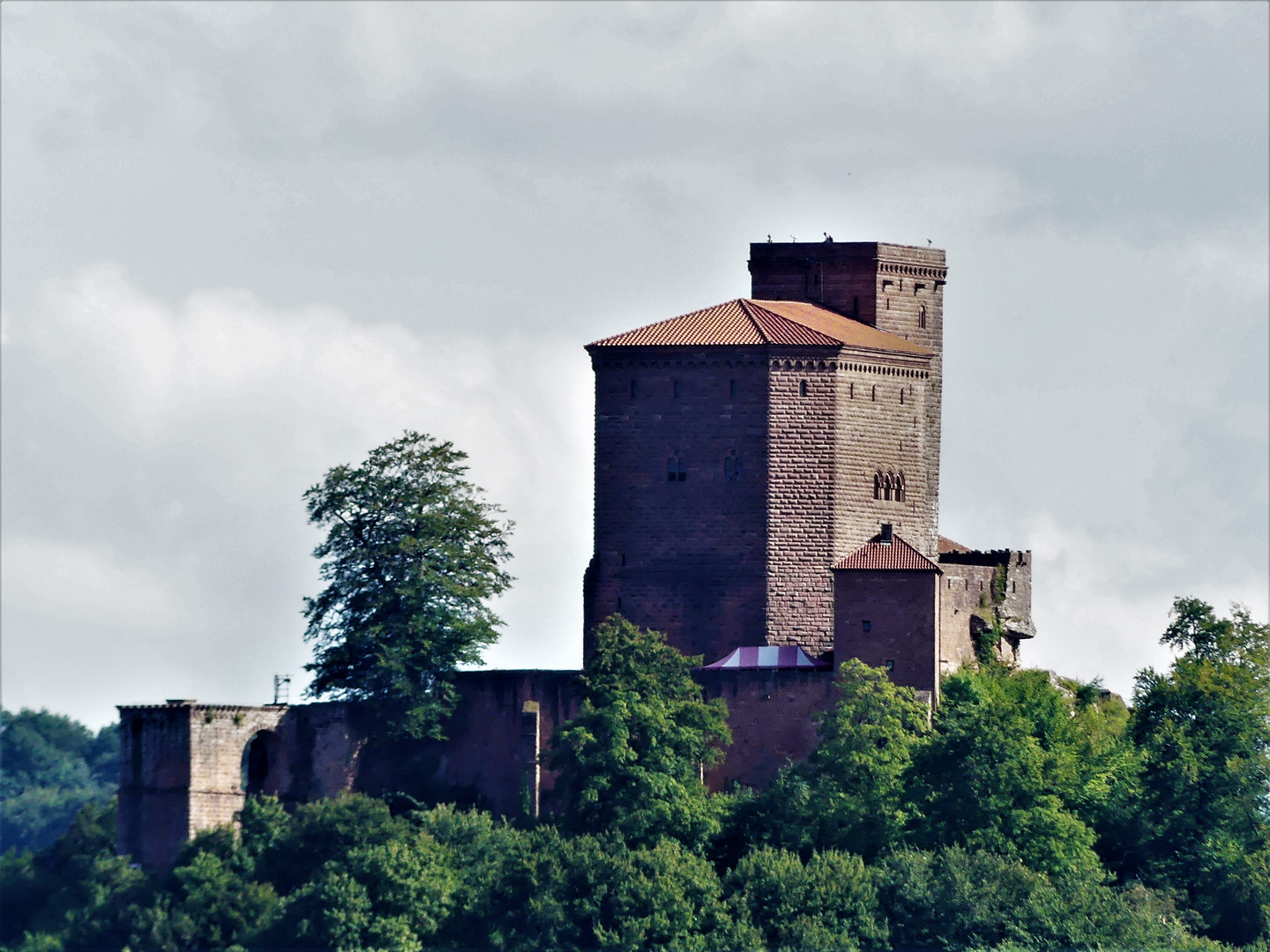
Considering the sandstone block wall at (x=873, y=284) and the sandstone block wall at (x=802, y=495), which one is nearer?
the sandstone block wall at (x=802, y=495)

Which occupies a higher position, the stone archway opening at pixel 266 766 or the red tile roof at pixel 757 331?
the red tile roof at pixel 757 331

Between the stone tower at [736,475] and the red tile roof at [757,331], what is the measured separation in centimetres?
7

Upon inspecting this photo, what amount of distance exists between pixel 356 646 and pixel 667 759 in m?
7.20

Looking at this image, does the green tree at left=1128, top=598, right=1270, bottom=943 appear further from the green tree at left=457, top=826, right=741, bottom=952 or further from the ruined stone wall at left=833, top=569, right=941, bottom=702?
the green tree at left=457, top=826, right=741, bottom=952

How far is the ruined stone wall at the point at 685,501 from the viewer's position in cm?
6819

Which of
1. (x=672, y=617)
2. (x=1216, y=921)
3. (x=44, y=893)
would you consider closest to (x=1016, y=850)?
(x=1216, y=921)

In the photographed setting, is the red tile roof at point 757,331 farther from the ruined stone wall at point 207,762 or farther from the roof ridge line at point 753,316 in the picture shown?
the ruined stone wall at point 207,762

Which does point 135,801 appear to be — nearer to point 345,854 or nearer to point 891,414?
point 345,854

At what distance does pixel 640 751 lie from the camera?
6438 cm

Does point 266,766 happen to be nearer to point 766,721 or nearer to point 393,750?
point 393,750

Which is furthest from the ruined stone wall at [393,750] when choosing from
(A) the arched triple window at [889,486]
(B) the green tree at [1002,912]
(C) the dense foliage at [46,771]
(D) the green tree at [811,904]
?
(C) the dense foliage at [46,771]

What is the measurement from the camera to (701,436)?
6856cm

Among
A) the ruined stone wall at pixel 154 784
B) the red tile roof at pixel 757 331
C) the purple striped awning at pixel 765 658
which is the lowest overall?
the ruined stone wall at pixel 154 784

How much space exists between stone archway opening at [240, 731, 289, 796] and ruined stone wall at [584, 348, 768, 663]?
6.81 m
